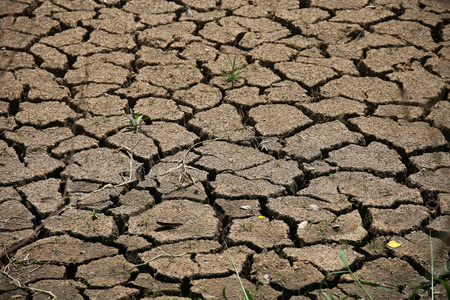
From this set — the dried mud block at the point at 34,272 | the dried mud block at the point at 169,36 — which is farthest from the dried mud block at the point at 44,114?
the dried mud block at the point at 34,272

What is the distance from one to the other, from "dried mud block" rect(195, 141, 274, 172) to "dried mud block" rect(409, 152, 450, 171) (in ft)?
2.71

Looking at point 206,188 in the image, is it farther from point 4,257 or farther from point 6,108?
point 6,108

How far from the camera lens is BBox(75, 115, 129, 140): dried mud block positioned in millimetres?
3504

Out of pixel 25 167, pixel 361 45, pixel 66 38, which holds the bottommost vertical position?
pixel 25 167

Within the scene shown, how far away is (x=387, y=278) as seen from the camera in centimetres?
250

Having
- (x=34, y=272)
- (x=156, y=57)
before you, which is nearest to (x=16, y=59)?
(x=156, y=57)

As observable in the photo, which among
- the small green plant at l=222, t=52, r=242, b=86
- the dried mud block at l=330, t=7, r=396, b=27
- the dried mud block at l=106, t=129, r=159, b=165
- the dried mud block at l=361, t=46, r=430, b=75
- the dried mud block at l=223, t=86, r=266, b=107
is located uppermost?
the dried mud block at l=330, t=7, r=396, b=27

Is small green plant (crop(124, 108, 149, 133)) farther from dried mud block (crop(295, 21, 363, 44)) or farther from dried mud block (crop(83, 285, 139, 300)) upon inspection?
dried mud block (crop(295, 21, 363, 44))

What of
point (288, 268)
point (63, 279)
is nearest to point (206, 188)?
point (288, 268)

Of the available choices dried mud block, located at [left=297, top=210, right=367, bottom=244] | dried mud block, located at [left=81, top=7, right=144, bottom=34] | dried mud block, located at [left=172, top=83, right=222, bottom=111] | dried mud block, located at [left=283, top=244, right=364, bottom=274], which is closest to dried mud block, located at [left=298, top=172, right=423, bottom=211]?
dried mud block, located at [left=297, top=210, right=367, bottom=244]

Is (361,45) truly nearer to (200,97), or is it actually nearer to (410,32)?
(410,32)

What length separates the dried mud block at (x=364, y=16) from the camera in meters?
4.79

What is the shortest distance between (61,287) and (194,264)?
0.58 metres

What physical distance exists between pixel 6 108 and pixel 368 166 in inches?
91.1
